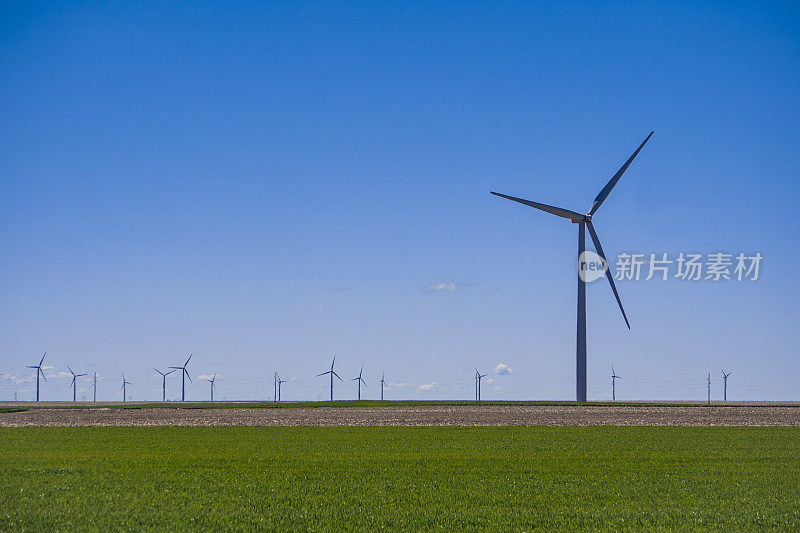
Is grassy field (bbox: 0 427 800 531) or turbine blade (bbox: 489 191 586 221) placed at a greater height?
turbine blade (bbox: 489 191 586 221)

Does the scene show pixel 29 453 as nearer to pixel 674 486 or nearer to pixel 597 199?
pixel 674 486

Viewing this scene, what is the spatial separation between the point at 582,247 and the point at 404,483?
6224 cm

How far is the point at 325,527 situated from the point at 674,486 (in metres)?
9.84

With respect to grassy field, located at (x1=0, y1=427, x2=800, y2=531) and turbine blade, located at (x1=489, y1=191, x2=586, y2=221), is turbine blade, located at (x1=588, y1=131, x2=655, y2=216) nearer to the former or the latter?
turbine blade, located at (x1=489, y1=191, x2=586, y2=221)

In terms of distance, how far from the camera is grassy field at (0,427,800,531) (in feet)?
48.0

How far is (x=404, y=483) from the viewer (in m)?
19.5

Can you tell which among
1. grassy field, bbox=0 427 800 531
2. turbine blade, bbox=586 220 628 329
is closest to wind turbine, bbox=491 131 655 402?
turbine blade, bbox=586 220 628 329

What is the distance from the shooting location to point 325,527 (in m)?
14.1

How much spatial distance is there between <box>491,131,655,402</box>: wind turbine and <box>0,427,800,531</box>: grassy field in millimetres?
39160

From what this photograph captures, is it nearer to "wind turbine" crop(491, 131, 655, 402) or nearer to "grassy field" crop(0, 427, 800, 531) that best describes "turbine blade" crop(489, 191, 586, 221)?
"wind turbine" crop(491, 131, 655, 402)

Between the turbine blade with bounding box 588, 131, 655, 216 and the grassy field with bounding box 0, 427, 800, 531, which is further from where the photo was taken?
the turbine blade with bounding box 588, 131, 655, 216

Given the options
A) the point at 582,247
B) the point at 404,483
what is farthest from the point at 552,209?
the point at 404,483

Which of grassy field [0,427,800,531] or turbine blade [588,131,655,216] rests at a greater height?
turbine blade [588,131,655,216]

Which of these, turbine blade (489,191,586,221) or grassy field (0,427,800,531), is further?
turbine blade (489,191,586,221)
